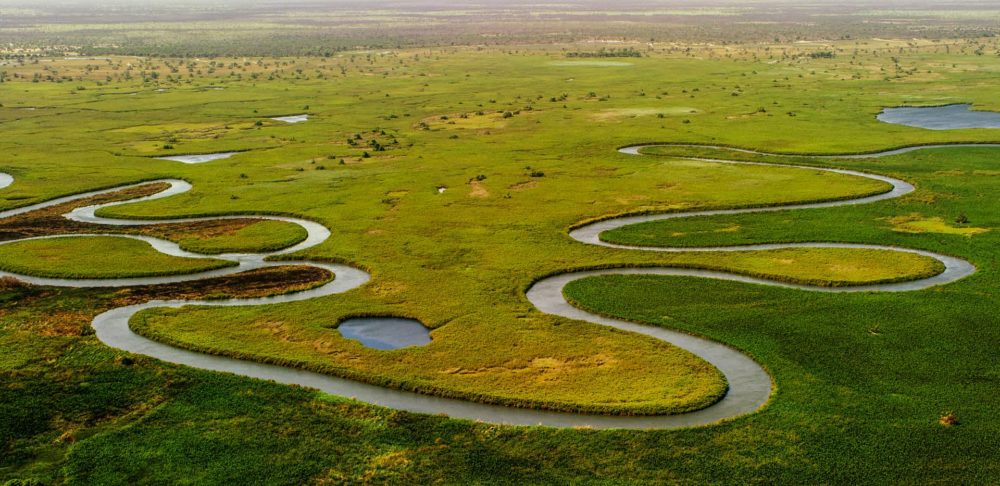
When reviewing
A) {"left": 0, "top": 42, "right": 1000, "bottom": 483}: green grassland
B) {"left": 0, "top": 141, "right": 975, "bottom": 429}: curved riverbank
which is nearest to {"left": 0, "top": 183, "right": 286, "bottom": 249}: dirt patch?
{"left": 0, "top": 141, "right": 975, "bottom": 429}: curved riverbank

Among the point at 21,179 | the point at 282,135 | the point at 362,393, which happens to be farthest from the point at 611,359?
the point at 282,135

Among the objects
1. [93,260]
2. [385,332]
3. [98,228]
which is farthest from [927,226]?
[98,228]

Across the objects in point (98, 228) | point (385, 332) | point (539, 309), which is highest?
point (539, 309)

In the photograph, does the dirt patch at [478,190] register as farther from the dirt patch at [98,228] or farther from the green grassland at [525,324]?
the dirt patch at [98,228]

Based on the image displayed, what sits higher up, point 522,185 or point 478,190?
point 522,185

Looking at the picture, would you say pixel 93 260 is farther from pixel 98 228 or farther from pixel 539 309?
pixel 539 309

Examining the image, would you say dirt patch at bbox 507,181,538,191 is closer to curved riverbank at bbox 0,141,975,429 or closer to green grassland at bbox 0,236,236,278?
curved riverbank at bbox 0,141,975,429
